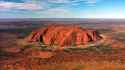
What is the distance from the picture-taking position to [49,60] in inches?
560

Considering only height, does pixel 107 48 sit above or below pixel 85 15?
below

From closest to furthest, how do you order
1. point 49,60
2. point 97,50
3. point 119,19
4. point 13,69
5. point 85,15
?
point 13,69
point 49,60
point 97,50
point 85,15
point 119,19

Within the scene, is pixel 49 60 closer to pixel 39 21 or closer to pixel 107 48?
pixel 107 48

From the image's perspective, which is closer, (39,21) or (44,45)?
(44,45)

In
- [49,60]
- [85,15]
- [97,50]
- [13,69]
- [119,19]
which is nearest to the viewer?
[13,69]

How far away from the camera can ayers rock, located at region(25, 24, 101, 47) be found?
1585 cm

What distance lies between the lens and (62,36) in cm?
1595

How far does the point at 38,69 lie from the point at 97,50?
13.4 feet

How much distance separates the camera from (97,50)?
612 inches

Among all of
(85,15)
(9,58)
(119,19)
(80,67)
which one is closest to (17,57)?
(9,58)

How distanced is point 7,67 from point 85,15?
24.5ft

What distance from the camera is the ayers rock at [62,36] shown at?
1585 cm

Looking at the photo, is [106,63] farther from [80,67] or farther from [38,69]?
[38,69]

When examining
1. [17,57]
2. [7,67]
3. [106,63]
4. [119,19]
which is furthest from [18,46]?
[119,19]
